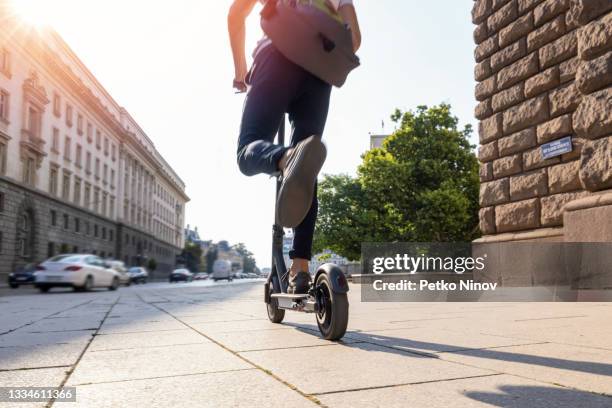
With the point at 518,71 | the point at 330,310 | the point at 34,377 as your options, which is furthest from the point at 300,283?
the point at 518,71

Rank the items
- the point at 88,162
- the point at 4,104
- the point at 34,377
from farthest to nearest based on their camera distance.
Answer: the point at 88,162 → the point at 4,104 → the point at 34,377

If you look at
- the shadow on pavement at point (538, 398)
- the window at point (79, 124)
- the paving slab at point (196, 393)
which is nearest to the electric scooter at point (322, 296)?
the paving slab at point (196, 393)

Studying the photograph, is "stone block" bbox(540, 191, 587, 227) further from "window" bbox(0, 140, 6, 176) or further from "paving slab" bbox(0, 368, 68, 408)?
"window" bbox(0, 140, 6, 176)

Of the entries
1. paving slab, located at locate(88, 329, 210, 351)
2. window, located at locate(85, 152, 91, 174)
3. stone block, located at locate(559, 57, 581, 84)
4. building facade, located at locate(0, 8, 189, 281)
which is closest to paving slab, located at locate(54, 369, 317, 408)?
paving slab, located at locate(88, 329, 210, 351)

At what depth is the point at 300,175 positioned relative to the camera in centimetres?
215

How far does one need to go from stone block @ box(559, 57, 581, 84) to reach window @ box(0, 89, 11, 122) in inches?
1231

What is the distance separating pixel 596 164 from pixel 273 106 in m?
4.30

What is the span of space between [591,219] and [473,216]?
20182mm

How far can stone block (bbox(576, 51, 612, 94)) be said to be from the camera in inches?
210

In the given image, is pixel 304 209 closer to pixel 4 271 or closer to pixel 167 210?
pixel 4 271

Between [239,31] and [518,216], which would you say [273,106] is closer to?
[239,31]

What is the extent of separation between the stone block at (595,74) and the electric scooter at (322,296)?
4124 mm

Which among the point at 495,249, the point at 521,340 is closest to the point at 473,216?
the point at 495,249

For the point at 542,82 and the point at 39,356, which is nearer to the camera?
the point at 39,356
